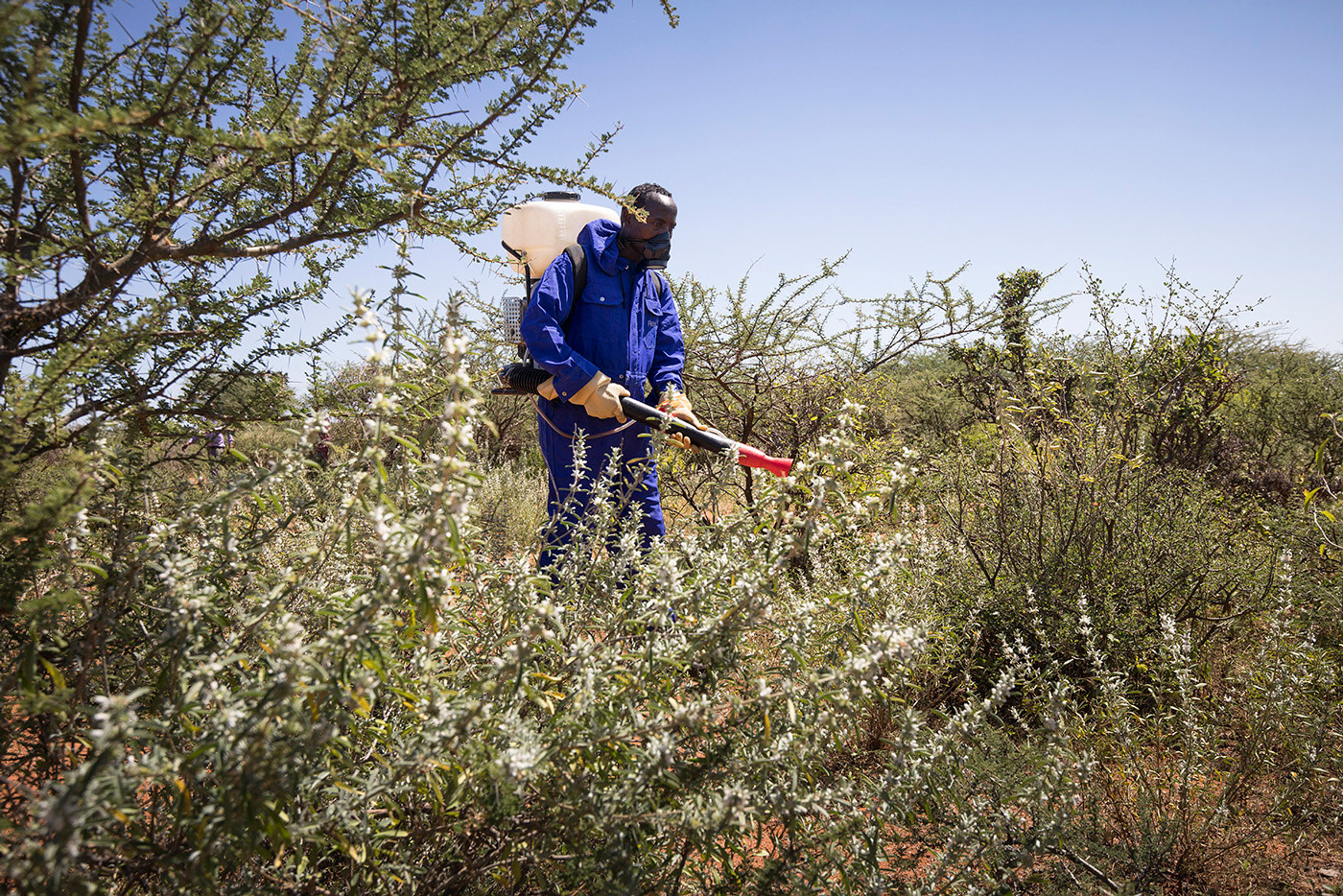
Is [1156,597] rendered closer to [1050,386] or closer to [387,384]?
[1050,386]

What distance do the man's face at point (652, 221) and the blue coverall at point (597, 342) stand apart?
5.4 inches

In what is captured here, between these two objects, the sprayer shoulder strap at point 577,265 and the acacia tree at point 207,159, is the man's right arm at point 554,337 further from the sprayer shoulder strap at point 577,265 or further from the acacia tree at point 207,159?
the acacia tree at point 207,159

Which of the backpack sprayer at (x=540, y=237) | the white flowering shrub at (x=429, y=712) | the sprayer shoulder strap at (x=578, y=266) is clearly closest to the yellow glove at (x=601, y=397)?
the backpack sprayer at (x=540, y=237)

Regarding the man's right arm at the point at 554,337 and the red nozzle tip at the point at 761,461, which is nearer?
the red nozzle tip at the point at 761,461

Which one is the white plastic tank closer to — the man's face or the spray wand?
the man's face

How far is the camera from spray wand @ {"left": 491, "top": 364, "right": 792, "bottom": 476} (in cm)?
272

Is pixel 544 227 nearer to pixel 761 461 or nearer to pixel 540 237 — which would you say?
pixel 540 237

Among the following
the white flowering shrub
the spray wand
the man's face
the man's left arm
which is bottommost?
the white flowering shrub

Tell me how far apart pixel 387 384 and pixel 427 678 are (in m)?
0.53

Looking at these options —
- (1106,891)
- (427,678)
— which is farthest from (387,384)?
(1106,891)

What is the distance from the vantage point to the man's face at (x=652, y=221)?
330cm

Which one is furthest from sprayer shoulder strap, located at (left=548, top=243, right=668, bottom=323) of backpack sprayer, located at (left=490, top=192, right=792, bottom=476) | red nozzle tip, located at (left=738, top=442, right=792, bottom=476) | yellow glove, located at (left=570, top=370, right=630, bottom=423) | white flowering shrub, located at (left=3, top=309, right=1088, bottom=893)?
white flowering shrub, located at (left=3, top=309, right=1088, bottom=893)

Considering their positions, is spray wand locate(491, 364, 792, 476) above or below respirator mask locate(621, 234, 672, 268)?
below

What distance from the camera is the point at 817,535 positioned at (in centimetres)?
141
